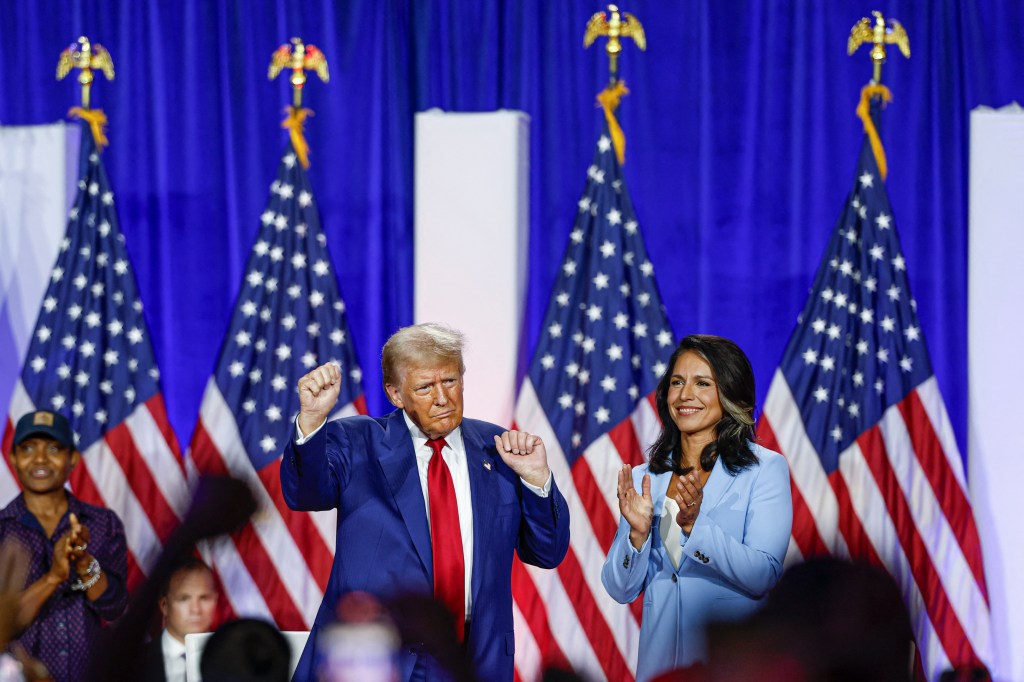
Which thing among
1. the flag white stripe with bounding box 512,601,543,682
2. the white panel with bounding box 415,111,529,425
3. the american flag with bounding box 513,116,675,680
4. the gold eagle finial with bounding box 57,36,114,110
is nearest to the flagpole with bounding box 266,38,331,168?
the white panel with bounding box 415,111,529,425

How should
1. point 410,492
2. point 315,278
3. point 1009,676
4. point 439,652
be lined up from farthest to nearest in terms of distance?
point 315,278
point 1009,676
point 410,492
point 439,652

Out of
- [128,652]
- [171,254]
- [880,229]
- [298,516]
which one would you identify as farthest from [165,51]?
[128,652]

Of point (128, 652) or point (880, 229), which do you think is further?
point (880, 229)

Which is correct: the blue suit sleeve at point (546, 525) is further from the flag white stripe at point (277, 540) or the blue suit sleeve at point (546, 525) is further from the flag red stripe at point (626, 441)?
the flag white stripe at point (277, 540)

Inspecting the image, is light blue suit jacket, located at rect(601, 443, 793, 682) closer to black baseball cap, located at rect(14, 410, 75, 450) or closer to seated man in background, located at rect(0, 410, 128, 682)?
seated man in background, located at rect(0, 410, 128, 682)

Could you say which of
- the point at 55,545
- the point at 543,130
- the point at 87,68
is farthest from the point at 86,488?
the point at 543,130

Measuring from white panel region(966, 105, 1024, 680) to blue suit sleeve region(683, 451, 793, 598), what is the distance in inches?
96.3

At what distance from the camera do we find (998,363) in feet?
17.3

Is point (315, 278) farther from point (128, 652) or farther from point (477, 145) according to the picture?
point (128, 652)

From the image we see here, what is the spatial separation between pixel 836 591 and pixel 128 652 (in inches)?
21.1

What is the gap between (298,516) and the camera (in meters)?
5.48

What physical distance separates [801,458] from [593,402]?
902 millimetres

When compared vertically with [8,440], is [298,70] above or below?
above

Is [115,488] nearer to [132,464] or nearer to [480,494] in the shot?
[132,464]
